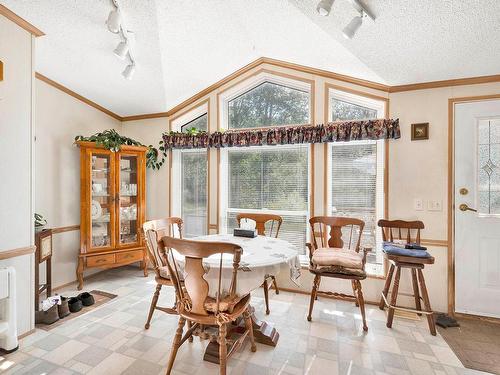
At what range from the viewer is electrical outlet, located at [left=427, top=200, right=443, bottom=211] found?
8.45 feet

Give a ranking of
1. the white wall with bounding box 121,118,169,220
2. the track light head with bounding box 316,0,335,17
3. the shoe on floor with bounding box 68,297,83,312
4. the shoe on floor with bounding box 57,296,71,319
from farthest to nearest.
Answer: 1. the white wall with bounding box 121,118,169,220
2. the shoe on floor with bounding box 68,297,83,312
3. the shoe on floor with bounding box 57,296,71,319
4. the track light head with bounding box 316,0,335,17

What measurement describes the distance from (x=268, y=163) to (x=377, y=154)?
4.04 ft

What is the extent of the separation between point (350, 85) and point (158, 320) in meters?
3.08

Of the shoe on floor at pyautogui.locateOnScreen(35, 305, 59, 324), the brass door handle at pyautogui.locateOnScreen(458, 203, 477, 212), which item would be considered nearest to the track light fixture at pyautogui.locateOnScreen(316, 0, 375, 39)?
the brass door handle at pyautogui.locateOnScreen(458, 203, 477, 212)

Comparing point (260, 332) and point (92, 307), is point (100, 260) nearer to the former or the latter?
point (92, 307)

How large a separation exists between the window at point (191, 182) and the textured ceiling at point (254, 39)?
2.10ft

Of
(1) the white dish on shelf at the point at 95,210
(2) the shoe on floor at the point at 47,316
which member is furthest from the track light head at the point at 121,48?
(2) the shoe on floor at the point at 47,316

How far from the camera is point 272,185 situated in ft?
10.7

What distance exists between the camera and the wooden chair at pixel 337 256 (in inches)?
88.5

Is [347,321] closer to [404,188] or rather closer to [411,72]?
[404,188]

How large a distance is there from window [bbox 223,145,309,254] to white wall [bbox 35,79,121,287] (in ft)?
6.27

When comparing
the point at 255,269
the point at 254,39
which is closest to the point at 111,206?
the point at 255,269

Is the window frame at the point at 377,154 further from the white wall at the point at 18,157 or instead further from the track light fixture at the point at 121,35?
the white wall at the point at 18,157

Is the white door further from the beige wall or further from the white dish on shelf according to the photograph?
the white dish on shelf
